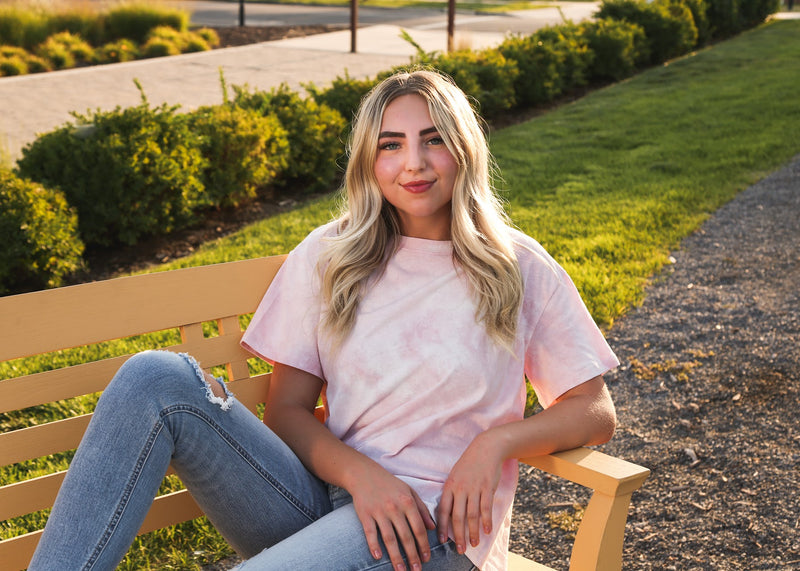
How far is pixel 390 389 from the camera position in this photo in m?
2.43

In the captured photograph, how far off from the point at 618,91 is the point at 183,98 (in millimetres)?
5903

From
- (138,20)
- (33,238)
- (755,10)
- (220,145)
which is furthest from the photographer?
(755,10)

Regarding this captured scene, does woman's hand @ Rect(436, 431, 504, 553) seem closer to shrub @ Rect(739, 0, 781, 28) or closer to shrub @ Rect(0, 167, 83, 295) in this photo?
shrub @ Rect(0, 167, 83, 295)

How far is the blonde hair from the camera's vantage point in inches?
95.9

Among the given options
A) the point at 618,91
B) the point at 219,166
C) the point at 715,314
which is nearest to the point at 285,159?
the point at 219,166

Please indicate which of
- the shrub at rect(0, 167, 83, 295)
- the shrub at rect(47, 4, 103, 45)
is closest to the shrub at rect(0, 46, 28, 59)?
the shrub at rect(47, 4, 103, 45)

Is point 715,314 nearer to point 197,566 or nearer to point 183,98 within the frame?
point 197,566

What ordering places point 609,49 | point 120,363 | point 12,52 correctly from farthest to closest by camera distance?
point 12,52, point 609,49, point 120,363

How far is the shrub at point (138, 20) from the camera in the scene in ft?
56.3

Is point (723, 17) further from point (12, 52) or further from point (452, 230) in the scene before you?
point (452, 230)

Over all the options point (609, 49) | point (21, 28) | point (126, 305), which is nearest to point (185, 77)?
point (21, 28)

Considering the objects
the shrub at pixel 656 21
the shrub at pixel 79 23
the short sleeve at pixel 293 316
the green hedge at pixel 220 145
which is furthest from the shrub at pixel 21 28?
the short sleeve at pixel 293 316

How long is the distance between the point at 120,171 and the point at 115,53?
1016 cm

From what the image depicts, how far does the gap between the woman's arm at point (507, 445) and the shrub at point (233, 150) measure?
4.89 metres
